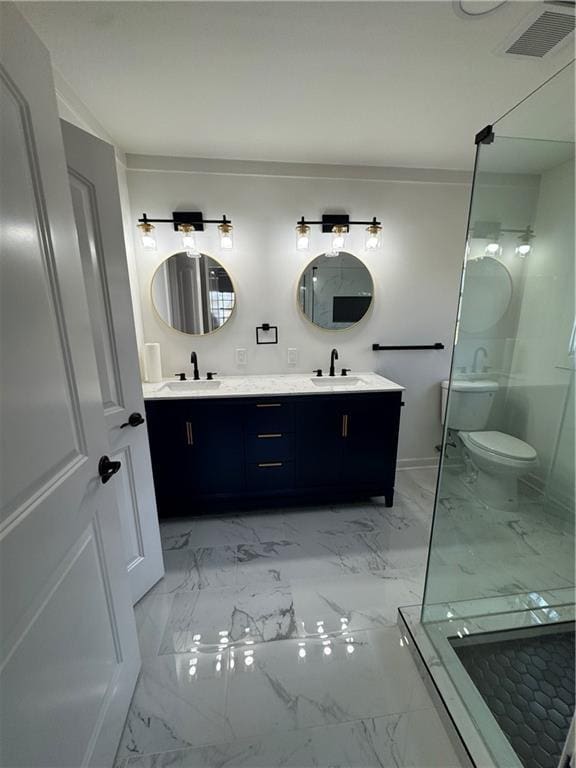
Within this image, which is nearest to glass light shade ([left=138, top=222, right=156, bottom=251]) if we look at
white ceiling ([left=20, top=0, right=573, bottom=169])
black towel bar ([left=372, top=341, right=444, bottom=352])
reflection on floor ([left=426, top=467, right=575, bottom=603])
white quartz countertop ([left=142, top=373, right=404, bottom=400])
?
white ceiling ([left=20, top=0, right=573, bottom=169])

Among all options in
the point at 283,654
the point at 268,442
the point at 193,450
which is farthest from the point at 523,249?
the point at 283,654

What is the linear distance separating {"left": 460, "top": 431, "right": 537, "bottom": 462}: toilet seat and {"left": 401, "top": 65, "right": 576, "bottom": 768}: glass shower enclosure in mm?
11

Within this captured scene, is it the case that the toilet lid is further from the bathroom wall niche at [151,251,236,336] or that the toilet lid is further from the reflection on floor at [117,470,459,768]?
the bathroom wall niche at [151,251,236,336]

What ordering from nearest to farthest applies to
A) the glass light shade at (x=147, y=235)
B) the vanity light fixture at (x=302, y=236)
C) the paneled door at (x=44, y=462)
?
the paneled door at (x=44, y=462) → the glass light shade at (x=147, y=235) → the vanity light fixture at (x=302, y=236)

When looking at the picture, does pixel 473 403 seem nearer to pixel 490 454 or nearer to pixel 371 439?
pixel 490 454

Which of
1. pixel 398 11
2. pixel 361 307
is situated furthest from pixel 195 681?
pixel 398 11

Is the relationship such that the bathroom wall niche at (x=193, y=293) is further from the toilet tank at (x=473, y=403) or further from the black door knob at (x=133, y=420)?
the toilet tank at (x=473, y=403)

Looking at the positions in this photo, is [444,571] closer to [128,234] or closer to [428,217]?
[428,217]

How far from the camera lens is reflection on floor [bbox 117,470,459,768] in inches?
40.9

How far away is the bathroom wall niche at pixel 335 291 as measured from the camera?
7.95 ft

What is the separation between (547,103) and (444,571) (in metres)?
2.34

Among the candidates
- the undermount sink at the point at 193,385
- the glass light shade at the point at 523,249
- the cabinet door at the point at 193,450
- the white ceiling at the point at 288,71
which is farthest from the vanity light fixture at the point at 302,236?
the glass light shade at the point at 523,249

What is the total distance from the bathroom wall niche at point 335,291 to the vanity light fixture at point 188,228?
2.12ft

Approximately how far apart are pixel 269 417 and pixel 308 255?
130 cm
